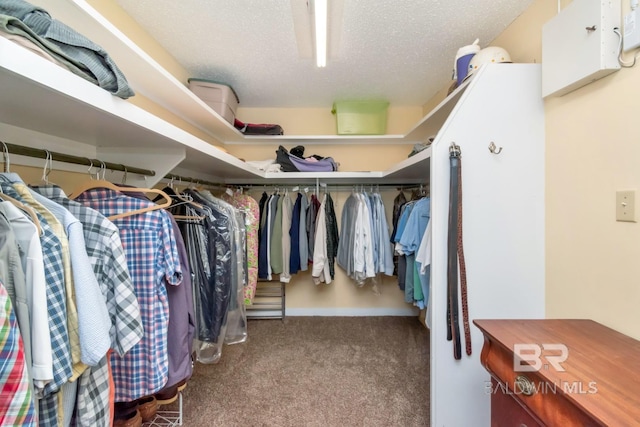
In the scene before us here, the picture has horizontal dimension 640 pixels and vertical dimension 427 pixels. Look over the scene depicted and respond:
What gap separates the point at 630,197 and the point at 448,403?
43.8 inches

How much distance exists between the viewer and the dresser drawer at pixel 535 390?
24.9 inches

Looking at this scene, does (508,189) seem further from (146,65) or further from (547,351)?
(146,65)

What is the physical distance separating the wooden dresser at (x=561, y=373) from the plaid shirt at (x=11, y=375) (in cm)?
115

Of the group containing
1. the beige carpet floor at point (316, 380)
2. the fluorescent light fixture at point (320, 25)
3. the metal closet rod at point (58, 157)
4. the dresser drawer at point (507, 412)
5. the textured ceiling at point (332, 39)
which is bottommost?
the beige carpet floor at point (316, 380)

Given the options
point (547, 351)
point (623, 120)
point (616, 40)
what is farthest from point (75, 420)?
point (616, 40)

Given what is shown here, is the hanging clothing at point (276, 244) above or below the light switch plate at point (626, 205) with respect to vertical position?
below

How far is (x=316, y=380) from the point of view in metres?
1.79

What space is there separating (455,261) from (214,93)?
2.12 meters

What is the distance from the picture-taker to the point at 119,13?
1.42 metres

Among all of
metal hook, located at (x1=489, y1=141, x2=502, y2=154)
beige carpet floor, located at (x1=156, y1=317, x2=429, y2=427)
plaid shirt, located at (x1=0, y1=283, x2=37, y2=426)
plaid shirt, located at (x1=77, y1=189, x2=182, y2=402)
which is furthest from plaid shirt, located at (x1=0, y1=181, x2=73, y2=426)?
metal hook, located at (x1=489, y1=141, x2=502, y2=154)

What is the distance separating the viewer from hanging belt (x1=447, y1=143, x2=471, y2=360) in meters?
1.19

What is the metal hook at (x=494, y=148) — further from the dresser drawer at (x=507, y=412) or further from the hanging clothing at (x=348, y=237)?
the hanging clothing at (x=348, y=237)

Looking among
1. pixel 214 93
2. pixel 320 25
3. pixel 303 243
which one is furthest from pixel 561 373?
pixel 214 93

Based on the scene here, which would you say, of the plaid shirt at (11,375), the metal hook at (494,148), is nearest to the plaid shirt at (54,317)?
the plaid shirt at (11,375)
